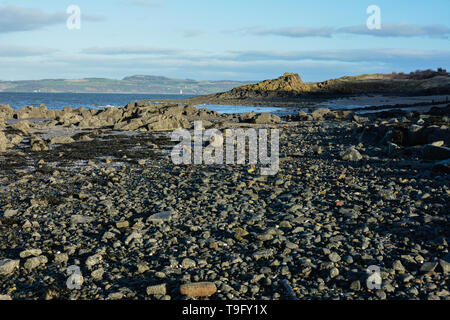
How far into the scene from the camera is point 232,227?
7.97 meters

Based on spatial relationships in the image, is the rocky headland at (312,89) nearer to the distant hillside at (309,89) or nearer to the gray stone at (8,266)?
the distant hillside at (309,89)

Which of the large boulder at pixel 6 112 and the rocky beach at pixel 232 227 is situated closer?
the rocky beach at pixel 232 227

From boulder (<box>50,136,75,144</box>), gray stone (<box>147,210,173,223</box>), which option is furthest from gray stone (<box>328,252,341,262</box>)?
boulder (<box>50,136,75,144</box>)

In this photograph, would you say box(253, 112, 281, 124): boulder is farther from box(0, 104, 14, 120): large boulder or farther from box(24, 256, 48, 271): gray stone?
box(0, 104, 14, 120): large boulder

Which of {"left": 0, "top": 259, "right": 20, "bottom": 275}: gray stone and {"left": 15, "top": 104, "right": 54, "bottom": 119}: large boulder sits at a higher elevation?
{"left": 15, "top": 104, "right": 54, "bottom": 119}: large boulder

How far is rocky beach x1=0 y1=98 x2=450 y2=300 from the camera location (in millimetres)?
5688

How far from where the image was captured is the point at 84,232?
7.97m

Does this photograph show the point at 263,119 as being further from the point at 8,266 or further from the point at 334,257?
the point at 8,266

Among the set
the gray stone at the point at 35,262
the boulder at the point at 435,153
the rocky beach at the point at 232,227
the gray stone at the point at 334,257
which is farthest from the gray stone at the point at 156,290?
the boulder at the point at 435,153

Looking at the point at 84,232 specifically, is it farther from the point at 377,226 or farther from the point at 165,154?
the point at 165,154

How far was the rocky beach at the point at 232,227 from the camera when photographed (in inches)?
224
